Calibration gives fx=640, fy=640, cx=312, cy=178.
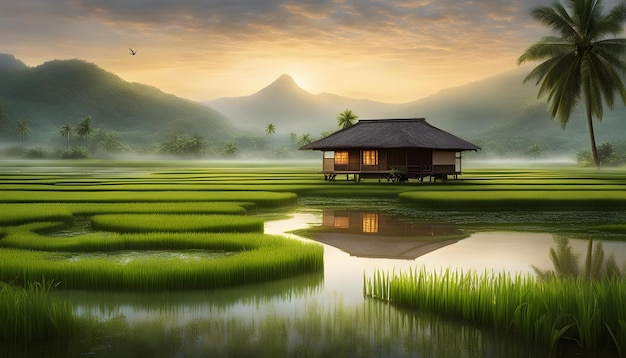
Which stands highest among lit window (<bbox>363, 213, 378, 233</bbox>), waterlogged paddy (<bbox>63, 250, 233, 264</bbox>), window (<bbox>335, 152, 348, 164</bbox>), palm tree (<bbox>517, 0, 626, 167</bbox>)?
palm tree (<bbox>517, 0, 626, 167</bbox>)

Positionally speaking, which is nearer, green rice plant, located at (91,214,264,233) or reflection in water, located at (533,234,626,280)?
reflection in water, located at (533,234,626,280)

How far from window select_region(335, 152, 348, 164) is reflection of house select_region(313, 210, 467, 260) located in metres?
30.1

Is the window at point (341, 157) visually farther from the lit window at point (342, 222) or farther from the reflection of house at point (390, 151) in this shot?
the lit window at point (342, 222)

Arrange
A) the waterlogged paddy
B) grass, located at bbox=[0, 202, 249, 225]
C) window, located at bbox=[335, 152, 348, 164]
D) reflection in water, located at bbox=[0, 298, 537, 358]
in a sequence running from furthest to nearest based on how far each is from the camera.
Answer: window, located at bbox=[335, 152, 348, 164], grass, located at bbox=[0, 202, 249, 225], the waterlogged paddy, reflection in water, located at bbox=[0, 298, 537, 358]

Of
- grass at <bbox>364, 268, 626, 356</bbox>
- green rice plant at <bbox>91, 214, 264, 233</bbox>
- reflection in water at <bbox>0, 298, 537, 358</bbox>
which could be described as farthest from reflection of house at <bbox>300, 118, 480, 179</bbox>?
reflection in water at <bbox>0, 298, 537, 358</bbox>

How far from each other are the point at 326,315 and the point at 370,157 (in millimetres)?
43767

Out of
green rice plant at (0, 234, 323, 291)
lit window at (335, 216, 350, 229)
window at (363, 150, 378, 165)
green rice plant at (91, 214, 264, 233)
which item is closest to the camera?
green rice plant at (0, 234, 323, 291)

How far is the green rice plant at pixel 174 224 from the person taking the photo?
17.2m

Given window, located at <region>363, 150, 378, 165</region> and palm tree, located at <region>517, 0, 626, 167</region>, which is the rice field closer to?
window, located at <region>363, 150, 378, 165</region>

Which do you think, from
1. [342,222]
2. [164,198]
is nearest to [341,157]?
[164,198]

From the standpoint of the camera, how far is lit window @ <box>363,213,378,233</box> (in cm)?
1920

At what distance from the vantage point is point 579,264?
13.0m

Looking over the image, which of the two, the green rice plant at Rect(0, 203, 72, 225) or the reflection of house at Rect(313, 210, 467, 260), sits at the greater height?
the green rice plant at Rect(0, 203, 72, 225)

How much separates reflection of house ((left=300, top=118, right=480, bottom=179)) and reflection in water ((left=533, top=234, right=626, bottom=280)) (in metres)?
34.0
